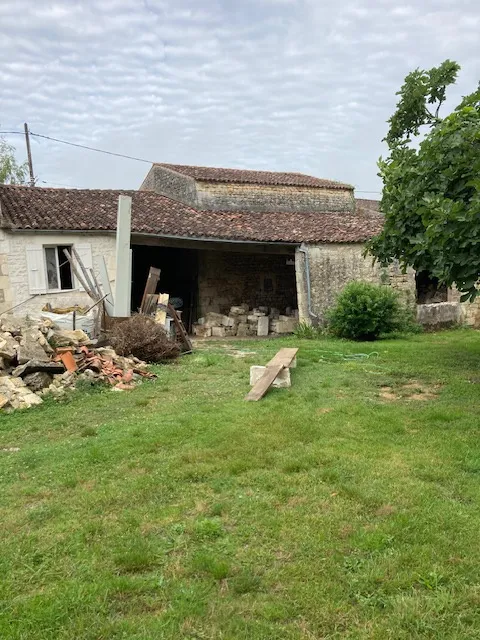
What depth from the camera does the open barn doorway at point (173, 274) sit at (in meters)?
17.3

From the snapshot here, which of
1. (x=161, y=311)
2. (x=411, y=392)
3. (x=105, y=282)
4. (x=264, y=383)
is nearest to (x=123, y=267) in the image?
(x=161, y=311)

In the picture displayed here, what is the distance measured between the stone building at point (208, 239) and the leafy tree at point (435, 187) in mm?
5601

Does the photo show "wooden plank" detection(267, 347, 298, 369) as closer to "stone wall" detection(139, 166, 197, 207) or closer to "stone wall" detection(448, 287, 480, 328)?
"stone wall" detection(448, 287, 480, 328)

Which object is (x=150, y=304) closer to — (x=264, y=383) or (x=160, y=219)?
(x=160, y=219)

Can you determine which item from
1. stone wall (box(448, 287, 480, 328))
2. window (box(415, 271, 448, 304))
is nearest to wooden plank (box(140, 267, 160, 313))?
stone wall (box(448, 287, 480, 328))

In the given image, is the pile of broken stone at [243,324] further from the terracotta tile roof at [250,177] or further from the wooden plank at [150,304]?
the terracotta tile roof at [250,177]

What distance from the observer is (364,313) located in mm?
12836

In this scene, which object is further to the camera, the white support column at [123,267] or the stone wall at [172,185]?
the stone wall at [172,185]

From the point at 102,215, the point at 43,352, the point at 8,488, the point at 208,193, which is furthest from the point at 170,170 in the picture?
the point at 8,488

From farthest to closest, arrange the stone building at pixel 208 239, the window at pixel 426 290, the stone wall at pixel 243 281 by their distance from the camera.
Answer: the stone wall at pixel 243 281, the window at pixel 426 290, the stone building at pixel 208 239

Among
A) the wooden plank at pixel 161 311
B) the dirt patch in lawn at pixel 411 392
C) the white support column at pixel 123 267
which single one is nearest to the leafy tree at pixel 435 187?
the dirt patch in lawn at pixel 411 392

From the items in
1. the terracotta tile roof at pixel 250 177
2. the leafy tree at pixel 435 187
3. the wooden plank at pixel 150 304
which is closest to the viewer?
the leafy tree at pixel 435 187

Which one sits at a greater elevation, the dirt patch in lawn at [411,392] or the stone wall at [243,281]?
the stone wall at [243,281]

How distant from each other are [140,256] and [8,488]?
1527cm
